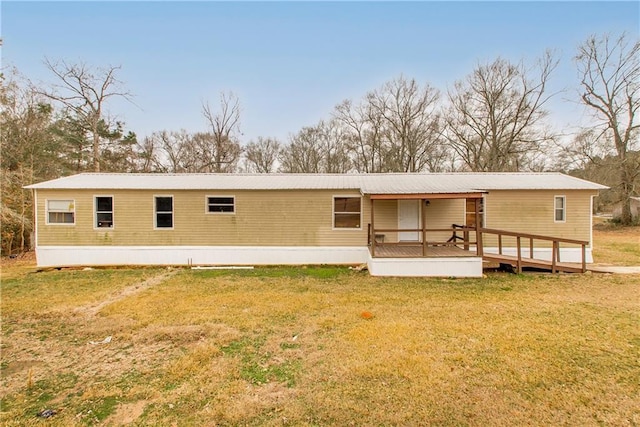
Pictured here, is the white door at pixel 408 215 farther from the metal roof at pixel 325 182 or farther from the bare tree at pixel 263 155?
the bare tree at pixel 263 155

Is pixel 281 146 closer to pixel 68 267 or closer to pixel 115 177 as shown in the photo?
pixel 115 177

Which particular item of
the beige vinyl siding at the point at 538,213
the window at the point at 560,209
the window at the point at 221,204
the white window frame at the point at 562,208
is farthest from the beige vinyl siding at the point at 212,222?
the window at the point at 560,209

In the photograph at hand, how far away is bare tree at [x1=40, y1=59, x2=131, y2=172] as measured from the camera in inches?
683

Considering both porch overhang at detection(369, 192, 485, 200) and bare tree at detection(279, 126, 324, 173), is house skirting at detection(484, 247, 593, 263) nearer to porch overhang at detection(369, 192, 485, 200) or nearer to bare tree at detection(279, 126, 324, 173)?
porch overhang at detection(369, 192, 485, 200)

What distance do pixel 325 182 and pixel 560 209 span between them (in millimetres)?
8756

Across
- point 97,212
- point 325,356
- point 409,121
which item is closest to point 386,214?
point 325,356

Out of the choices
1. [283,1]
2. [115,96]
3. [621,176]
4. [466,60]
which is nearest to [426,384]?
[283,1]

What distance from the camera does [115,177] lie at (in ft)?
38.7

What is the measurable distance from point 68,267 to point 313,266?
9.02 meters

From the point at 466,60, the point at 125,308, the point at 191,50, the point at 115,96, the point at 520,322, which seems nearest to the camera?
the point at 520,322

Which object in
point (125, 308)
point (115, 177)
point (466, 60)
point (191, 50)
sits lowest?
point (125, 308)

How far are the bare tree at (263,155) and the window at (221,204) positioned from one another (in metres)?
23.0

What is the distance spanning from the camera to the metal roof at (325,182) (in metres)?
10.3

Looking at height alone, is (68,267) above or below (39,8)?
below
